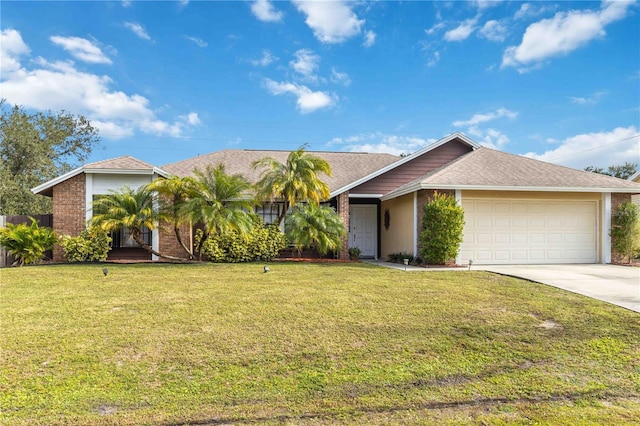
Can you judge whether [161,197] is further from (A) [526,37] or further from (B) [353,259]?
(A) [526,37]

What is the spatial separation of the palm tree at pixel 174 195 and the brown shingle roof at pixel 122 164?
1468 millimetres

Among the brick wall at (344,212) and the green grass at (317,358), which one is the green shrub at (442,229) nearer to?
the brick wall at (344,212)

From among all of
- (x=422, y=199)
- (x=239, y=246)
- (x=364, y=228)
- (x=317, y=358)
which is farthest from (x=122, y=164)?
(x=317, y=358)

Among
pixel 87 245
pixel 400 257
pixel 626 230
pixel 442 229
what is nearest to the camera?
pixel 442 229

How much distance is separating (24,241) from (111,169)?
11.5 feet

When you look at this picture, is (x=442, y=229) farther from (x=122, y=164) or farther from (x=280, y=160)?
(x=122, y=164)

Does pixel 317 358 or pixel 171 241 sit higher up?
pixel 171 241

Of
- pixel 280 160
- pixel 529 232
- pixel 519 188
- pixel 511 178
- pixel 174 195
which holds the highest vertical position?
pixel 280 160

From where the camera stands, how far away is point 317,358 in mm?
4055

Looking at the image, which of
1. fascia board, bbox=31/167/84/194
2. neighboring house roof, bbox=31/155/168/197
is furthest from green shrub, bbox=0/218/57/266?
neighboring house roof, bbox=31/155/168/197

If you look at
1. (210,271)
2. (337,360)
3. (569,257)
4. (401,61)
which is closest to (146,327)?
(337,360)

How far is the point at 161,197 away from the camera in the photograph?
12383mm

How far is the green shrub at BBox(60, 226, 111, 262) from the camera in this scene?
12.4 meters

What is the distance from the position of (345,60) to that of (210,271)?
12205 mm
